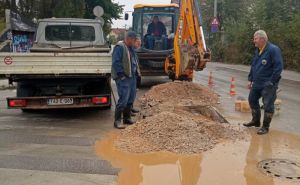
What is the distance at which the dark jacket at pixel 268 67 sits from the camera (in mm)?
7293

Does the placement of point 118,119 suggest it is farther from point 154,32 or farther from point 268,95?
point 154,32

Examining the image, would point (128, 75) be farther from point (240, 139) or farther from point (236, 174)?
point (236, 174)

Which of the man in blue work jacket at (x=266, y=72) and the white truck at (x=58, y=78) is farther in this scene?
the white truck at (x=58, y=78)

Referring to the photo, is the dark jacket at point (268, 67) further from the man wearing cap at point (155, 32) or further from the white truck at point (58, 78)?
the man wearing cap at point (155, 32)

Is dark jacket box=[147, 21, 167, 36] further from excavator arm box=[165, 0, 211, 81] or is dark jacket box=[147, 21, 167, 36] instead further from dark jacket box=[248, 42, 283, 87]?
dark jacket box=[248, 42, 283, 87]

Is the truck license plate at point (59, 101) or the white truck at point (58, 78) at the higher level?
the white truck at point (58, 78)

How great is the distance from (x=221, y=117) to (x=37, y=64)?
12.9ft

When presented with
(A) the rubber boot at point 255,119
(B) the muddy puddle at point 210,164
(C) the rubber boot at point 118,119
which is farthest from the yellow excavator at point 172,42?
(B) the muddy puddle at point 210,164

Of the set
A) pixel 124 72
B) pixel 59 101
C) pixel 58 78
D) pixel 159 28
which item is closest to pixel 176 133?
pixel 124 72

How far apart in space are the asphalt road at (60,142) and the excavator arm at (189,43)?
135cm

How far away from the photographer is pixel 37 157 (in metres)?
6.09

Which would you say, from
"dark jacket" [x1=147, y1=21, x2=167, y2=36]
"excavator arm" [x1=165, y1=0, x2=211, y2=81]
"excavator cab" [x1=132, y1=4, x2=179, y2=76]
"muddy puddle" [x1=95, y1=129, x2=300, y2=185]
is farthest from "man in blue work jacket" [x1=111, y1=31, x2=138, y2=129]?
"dark jacket" [x1=147, y1=21, x2=167, y2=36]

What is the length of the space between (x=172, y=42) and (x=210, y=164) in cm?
929

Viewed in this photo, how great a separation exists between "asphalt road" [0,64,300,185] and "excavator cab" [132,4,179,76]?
324cm
